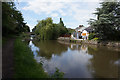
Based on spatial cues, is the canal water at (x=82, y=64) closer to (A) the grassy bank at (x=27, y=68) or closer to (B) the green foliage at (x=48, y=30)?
(A) the grassy bank at (x=27, y=68)

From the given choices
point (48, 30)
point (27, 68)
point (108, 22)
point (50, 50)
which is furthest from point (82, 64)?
point (48, 30)

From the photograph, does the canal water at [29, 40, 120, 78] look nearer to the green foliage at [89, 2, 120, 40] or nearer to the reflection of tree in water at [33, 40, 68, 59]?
the reflection of tree in water at [33, 40, 68, 59]

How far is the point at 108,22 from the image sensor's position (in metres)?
14.5

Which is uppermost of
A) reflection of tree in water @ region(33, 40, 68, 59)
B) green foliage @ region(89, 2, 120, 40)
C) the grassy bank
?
green foliage @ region(89, 2, 120, 40)

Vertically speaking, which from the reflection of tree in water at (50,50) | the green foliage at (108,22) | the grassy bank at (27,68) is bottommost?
the reflection of tree in water at (50,50)

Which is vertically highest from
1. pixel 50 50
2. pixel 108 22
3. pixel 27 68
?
pixel 108 22

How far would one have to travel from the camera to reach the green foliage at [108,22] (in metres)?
15.0

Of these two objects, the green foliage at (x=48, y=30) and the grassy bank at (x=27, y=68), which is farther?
the green foliage at (x=48, y=30)

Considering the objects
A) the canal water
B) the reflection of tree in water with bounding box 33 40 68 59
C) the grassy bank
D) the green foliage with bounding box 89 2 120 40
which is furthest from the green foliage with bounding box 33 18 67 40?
the grassy bank

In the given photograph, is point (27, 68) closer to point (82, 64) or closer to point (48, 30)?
point (82, 64)

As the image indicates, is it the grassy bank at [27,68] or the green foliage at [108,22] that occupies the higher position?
the green foliage at [108,22]

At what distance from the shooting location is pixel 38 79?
308cm

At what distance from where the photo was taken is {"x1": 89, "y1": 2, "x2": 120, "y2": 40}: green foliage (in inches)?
589

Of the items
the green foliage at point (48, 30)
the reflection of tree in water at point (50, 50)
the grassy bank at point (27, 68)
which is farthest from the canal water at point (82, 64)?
the green foliage at point (48, 30)
